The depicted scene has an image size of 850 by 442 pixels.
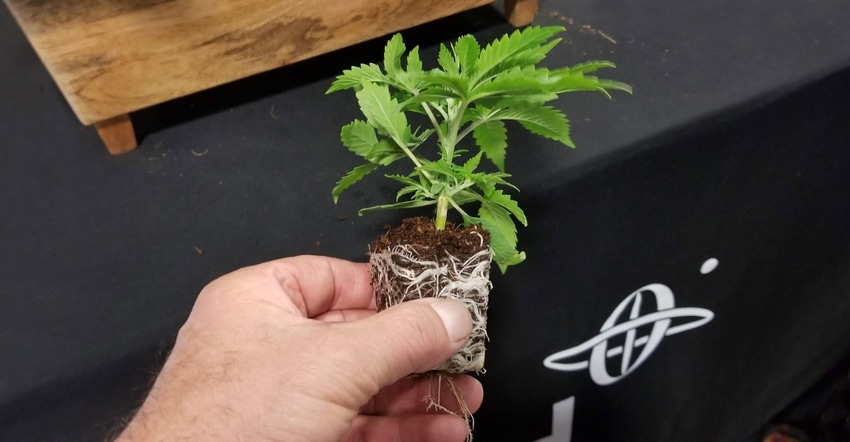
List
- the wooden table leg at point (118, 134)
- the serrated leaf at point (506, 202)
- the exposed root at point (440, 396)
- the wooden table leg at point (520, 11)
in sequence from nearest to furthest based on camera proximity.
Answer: the serrated leaf at point (506, 202)
the exposed root at point (440, 396)
the wooden table leg at point (118, 134)
the wooden table leg at point (520, 11)

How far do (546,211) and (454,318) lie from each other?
0.90 feet

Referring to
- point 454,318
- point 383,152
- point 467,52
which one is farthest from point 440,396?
point 467,52

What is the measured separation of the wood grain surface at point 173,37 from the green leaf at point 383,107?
0.32 m

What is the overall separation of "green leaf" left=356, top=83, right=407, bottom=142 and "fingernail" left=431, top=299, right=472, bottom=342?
18 centimetres

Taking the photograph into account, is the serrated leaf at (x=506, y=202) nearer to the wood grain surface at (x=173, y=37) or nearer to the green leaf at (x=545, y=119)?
the green leaf at (x=545, y=119)

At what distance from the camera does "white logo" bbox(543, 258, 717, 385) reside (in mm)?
939

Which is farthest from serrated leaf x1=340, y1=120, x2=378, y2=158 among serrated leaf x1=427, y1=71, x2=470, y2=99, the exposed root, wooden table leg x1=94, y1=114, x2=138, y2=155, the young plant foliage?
wooden table leg x1=94, y1=114, x2=138, y2=155

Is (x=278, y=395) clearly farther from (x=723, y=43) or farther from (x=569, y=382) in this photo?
(x=723, y=43)

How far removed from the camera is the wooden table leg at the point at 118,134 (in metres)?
0.87

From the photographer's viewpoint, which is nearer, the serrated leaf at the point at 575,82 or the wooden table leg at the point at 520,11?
the serrated leaf at the point at 575,82

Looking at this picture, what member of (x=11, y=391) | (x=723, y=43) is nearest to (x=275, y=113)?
(x=11, y=391)

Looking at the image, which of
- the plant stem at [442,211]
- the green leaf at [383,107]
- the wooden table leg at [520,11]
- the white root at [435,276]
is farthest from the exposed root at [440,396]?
the wooden table leg at [520,11]

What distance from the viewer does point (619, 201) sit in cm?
86

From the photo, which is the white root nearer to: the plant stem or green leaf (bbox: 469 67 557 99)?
the plant stem
